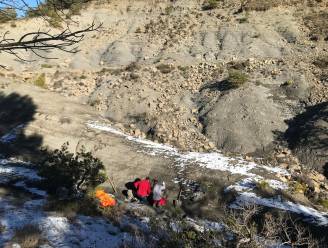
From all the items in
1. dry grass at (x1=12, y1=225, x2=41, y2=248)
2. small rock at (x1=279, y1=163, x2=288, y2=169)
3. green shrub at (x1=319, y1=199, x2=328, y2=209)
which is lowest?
small rock at (x1=279, y1=163, x2=288, y2=169)

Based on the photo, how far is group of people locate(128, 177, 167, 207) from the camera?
17281 mm

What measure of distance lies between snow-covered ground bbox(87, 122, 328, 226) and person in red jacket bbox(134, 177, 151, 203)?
2543mm

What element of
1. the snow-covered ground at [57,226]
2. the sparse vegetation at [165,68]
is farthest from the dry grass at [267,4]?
the snow-covered ground at [57,226]

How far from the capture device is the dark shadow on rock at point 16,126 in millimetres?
21250

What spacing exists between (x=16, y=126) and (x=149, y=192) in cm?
934

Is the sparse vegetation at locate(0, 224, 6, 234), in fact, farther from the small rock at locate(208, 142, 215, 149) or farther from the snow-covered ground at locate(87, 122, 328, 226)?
the small rock at locate(208, 142, 215, 149)

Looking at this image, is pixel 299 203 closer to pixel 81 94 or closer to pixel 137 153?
pixel 137 153

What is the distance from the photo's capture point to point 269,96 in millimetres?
27578

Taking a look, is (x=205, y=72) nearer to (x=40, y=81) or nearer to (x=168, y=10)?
(x=40, y=81)

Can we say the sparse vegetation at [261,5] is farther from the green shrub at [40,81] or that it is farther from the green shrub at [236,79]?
the green shrub at [40,81]

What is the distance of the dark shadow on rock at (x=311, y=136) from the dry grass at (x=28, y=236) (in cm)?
1467

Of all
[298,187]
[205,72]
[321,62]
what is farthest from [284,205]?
[205,72]

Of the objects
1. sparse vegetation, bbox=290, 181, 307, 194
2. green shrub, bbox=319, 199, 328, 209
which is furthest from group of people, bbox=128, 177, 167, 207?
green shrub, bbox=319, 199, 328, 209

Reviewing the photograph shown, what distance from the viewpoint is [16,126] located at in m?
23.7
